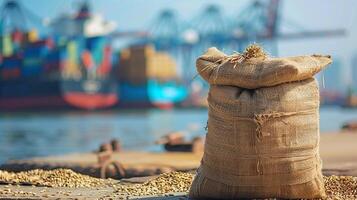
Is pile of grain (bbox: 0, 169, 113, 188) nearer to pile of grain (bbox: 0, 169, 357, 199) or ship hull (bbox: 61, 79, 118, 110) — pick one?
pile of grain (bbox: 0, 169, 357, 199)

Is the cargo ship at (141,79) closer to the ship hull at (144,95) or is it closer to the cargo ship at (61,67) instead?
the ship hull at (144,95)

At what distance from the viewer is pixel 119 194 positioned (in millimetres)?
5215

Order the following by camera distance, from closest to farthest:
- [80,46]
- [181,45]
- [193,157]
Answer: [193,157] → [80,46] → [181,45]

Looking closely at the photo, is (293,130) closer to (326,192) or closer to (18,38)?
(326,192)

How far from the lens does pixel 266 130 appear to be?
4.46 m

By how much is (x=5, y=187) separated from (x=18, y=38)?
87.8 m

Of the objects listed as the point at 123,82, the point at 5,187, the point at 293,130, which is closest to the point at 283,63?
the point at 293,130

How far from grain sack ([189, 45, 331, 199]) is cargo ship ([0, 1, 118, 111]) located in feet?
231

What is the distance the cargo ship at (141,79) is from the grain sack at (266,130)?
8512 centimetres

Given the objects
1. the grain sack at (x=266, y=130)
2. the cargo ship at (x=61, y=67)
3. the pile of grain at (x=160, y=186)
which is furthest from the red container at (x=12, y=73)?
the grain sack at (x=266, y=130)

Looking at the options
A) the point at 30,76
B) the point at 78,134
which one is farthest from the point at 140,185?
the point at 30,76

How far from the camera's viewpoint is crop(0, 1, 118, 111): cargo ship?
76.8 m

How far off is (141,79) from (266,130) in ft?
289

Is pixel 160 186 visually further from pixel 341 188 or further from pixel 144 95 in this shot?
pixel 144 95
